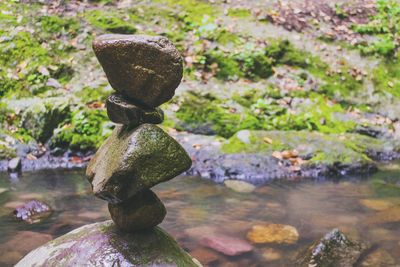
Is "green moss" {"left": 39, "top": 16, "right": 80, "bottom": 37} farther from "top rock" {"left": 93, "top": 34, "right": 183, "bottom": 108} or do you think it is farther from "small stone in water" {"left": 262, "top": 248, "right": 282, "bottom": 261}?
"top rock" {"left": 93, "top": 34, "right": 183, "bottom": 108}

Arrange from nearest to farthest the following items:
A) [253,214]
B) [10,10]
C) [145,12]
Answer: [253,214], [10,10], [145,12]

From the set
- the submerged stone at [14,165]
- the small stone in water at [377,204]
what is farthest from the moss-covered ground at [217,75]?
the small stone in water at [377,204]

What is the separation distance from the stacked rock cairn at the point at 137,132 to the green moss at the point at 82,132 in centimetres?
436

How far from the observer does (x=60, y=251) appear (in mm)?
3291

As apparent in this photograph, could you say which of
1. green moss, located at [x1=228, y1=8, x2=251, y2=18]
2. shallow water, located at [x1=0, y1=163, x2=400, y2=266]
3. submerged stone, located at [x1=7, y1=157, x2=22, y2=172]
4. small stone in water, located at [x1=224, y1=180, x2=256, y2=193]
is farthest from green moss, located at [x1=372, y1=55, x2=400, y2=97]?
submerged stone, located at [x1=7, y1=157, x2=22, y2=172]

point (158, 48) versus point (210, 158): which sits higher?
point (158, 48)

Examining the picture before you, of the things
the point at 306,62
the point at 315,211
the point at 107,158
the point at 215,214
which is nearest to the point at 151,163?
the point at 107,158

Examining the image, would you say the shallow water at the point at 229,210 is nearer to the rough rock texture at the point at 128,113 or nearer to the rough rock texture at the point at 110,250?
the rough rock texture at the point at 110,250

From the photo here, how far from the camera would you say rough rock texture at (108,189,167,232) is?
3.21 metres

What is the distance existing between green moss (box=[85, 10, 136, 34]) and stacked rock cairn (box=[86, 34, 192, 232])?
6.77 metres

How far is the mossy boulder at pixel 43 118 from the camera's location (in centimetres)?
759

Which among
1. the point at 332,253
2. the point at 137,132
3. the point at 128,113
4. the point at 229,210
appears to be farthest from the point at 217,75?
the point at 137,132

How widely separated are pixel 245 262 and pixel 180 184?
2.49m

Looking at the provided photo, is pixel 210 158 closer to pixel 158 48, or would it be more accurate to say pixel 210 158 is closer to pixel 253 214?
pixel 253 214
